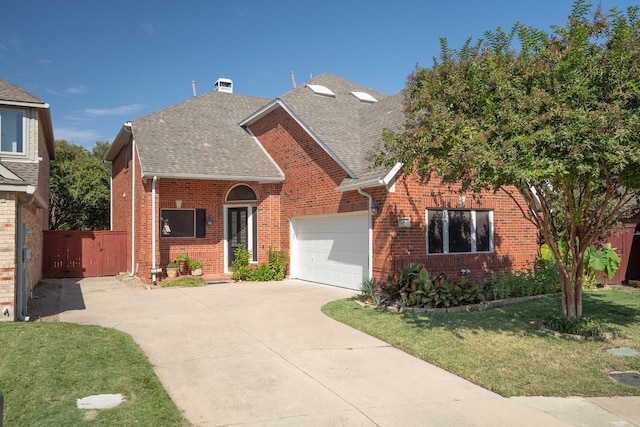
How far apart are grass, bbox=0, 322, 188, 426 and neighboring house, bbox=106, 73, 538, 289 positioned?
269 inches

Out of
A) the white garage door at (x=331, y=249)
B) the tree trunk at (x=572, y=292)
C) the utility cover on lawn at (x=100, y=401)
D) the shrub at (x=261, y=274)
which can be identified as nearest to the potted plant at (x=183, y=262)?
the shrub at (x=261, y=274)

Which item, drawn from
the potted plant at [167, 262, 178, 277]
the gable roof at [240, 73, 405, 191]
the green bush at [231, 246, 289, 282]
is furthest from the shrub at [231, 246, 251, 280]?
the gable roof at [240, 73, 405, 191]

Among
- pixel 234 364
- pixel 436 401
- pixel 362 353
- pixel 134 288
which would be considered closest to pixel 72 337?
pixel 234 364

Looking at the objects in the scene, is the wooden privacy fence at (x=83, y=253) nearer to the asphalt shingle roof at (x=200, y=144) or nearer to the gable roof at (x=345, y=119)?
the asphalt shingle roof at (x=200, y=144)

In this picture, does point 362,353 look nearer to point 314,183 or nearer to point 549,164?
point 549,164

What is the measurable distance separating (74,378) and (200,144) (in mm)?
12345

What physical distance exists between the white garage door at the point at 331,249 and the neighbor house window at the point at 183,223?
315 centimetres

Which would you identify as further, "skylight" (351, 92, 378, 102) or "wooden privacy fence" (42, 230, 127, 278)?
"skylight" (351, 92, 378, 102)

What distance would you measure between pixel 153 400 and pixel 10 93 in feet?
34.6

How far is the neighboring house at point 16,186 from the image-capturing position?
9.14 meters

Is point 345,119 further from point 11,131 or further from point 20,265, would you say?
point 20,265

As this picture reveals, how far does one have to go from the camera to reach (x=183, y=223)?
1653 centimetres

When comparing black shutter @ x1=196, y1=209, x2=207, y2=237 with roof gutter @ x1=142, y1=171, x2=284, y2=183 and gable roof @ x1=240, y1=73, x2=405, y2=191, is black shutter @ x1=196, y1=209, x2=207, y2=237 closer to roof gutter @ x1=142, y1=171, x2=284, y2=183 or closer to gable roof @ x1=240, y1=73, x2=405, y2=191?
roof gutter @ x1=142, y1=171, x2=284, y2=183

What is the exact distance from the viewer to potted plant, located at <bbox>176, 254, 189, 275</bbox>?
16.0 m
